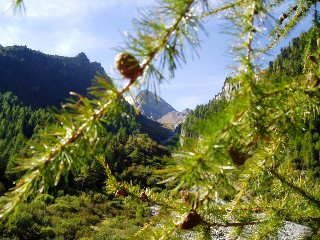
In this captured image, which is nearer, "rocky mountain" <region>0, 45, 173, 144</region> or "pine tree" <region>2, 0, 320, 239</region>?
"pine tree" <region>2, 0, 320, 239</region>

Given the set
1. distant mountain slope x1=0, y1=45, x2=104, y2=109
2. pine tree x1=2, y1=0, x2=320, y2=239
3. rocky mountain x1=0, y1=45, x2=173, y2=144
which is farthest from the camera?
distant mountain slope x1=0, y1=45, x2=104, y2=109

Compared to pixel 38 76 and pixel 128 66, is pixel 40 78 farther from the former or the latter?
pixel 128 66

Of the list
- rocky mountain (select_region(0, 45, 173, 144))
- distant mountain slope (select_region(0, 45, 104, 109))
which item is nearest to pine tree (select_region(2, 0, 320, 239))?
rocky mountain (select_region(0, 45, 173, 144))

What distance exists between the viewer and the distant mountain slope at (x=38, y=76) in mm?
102875

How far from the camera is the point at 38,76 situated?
114000 millimetres

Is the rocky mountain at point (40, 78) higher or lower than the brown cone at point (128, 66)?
higher

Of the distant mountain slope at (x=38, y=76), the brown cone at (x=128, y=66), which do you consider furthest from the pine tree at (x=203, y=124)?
the distant mountain slope at (x=38, y=76)

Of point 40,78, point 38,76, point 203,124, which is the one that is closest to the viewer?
point 203,124

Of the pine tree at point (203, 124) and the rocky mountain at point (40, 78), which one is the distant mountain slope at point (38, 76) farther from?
the pine tree at point (203, 124)

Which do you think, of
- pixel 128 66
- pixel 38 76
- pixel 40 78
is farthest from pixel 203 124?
pixel 38 76

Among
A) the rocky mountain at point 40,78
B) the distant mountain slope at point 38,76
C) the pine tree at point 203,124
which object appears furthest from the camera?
the distant mountain slope at point 38,76

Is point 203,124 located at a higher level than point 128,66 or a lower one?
lower

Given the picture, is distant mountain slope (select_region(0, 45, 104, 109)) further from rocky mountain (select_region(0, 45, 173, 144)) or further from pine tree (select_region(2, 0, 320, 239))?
pine tree (select_region(2, 0, 320, 239))

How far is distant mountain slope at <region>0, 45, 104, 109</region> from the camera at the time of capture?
10288 centimetres
